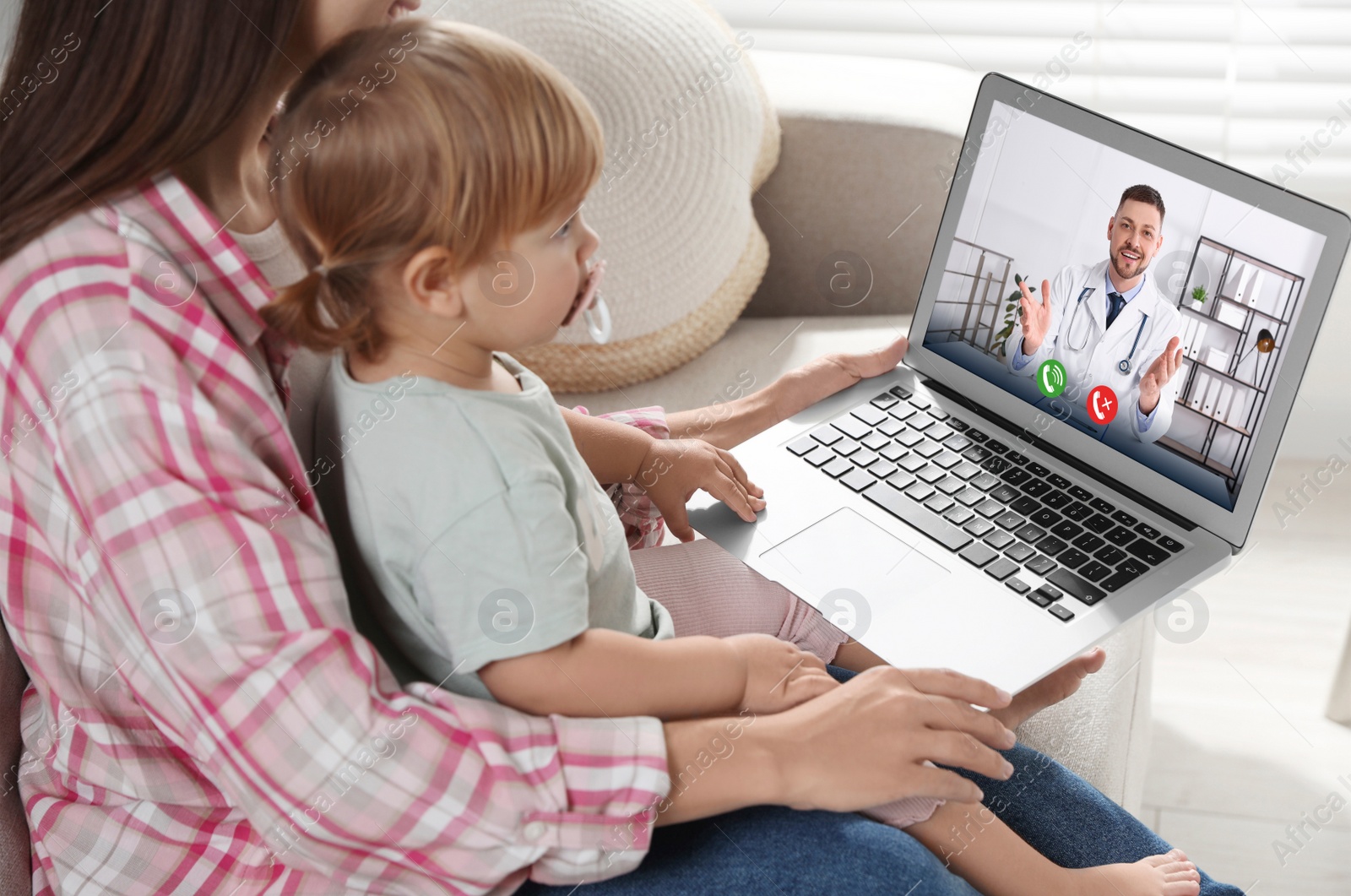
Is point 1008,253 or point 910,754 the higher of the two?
point 1008,253

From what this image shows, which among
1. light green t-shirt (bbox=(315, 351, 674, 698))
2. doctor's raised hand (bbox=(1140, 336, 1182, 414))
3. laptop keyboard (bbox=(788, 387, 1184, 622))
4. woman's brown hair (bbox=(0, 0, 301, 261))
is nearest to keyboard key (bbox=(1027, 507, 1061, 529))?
laptop keyboard (bbox=(788, 387, 1184, 622))

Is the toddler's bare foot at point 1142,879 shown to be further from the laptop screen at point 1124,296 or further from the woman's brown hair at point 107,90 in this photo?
the woman's brown hair at point 107,90

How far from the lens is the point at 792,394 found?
1.04m

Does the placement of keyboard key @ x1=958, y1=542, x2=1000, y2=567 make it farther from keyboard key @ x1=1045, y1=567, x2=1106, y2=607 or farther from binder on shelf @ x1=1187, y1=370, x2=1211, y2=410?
binder on shelf @ x1=1187, y1=370, x2=1211, y2=410

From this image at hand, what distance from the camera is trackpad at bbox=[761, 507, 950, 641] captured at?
84 centimetres

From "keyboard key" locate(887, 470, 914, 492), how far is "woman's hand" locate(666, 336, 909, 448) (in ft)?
0.40

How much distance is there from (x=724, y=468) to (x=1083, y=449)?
29 cm

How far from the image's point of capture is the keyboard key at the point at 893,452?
0.96 meters

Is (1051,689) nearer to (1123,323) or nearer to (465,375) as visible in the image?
(1123,323)

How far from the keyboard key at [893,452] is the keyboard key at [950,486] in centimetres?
4

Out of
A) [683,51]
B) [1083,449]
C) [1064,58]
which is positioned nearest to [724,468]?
[1083,449]

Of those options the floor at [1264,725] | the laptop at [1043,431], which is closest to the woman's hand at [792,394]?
the laptop at [1043,431]

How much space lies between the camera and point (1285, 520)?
1.68 meters

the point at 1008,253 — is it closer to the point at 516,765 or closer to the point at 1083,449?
the point at 1083,449
